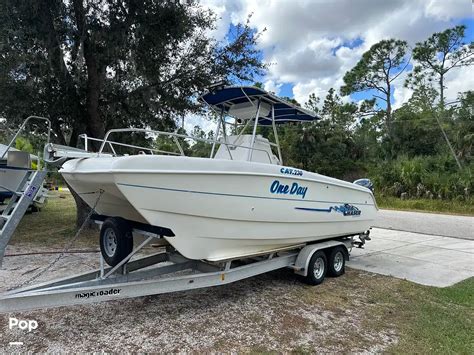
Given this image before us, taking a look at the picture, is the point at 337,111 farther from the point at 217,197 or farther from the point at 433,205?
the point at 217,197

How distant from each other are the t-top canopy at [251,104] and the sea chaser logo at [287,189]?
4.58ft

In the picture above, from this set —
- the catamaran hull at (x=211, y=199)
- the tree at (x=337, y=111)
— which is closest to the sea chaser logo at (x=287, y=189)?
the catamaran hull at (x=211, y=199)

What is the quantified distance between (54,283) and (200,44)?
649cm

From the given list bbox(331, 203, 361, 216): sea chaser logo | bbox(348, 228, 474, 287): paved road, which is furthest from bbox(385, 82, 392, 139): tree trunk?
bbox(331, 203, 361, 216): sea chaser logo

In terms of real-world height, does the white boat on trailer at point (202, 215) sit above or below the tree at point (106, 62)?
below

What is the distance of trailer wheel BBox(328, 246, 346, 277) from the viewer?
5.64 meters

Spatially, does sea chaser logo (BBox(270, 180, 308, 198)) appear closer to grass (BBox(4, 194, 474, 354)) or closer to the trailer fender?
the trailer fender

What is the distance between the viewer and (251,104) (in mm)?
5523

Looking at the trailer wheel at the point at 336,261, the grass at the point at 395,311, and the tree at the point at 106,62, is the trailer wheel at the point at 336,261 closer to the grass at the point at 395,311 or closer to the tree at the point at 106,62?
the grass at the point at 395,311

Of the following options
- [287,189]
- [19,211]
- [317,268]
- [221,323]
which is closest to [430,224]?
[317,268]

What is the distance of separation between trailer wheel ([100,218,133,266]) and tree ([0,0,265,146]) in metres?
4.36

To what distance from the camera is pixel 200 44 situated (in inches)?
336

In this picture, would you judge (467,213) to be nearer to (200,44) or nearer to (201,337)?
Result: (200,44)

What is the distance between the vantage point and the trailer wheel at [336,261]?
5.64 meters
